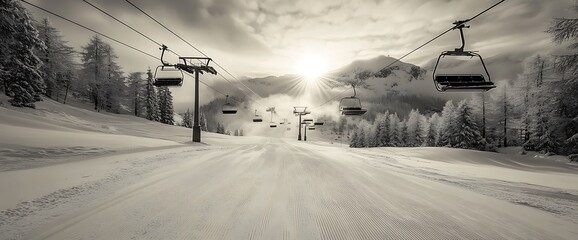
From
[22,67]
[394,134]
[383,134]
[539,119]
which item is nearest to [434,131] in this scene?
[394,134]

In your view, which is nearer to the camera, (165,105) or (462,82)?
(462,82)

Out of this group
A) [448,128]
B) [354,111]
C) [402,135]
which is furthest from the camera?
[402,135]

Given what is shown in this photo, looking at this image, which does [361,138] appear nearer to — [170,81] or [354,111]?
[354,111]

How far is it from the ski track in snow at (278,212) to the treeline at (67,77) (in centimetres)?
3065

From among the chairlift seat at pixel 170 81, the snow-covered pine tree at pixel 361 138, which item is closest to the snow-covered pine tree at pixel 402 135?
the snow-covered pine tree at pixel 361 138

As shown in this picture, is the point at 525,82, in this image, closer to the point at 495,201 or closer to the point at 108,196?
the point at 495,201

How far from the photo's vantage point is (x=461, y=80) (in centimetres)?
938

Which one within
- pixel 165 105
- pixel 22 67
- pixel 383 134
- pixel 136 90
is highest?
pixel 136 90

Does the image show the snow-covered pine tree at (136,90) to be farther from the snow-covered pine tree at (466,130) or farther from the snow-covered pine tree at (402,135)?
the snow-covered pine tree at (466,130)

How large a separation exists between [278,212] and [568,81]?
25773mm

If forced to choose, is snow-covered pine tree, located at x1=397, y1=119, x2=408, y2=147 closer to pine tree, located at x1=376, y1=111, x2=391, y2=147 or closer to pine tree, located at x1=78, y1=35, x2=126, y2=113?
pine tree, located at x1=376, y1=111, x2=391, y2=147

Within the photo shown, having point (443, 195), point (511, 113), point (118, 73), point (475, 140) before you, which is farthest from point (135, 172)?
point (118, 73)

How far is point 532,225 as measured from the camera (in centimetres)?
356

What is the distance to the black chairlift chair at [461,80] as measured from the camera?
28.6 ft
